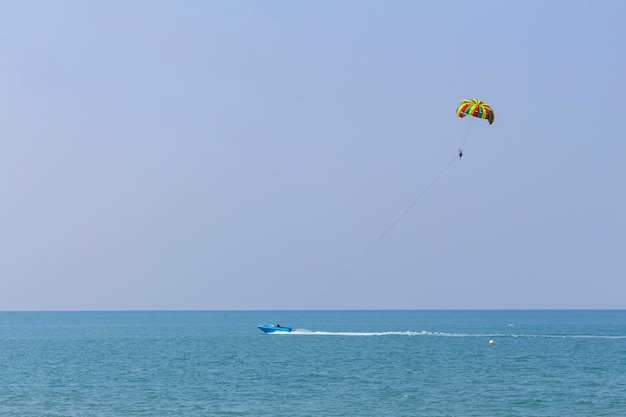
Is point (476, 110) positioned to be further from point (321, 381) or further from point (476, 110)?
point (321, 381)

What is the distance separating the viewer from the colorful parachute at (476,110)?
198 feet

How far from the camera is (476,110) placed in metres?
60.7

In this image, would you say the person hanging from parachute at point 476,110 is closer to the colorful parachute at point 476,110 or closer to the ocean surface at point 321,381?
the colorful parachute at point 476,110

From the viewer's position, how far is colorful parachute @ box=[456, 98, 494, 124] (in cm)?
6034

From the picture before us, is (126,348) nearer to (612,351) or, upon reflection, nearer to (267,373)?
(267,373)

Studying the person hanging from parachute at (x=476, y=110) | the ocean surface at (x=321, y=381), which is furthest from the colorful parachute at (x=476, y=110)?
the ocean surface at (x=321, y=381)

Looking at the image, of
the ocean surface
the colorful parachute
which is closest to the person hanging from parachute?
the colorful parachute

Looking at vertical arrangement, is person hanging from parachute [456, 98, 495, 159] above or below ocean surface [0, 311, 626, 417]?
above

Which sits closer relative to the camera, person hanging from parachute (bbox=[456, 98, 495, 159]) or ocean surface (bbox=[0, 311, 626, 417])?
ocean surface (bbox=[0, 311, 626, 417])

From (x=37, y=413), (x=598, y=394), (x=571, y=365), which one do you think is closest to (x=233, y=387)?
(x=37, y=413)

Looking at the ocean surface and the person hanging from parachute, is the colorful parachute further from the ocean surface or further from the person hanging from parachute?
the ocean surface

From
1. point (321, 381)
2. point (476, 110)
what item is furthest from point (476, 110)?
point (321, 381)

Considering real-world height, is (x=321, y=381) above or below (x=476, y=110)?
below

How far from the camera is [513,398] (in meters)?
46.6
